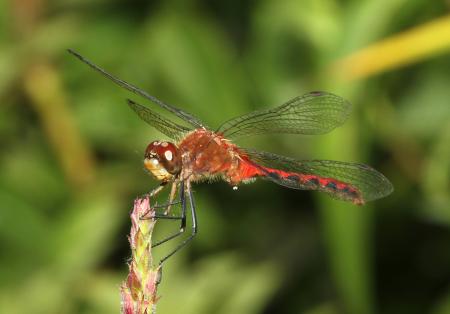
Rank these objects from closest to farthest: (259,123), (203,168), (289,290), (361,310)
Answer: (203,168), (259,123), (361,310), (289,290)

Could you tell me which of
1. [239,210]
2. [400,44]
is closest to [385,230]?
[239,210]

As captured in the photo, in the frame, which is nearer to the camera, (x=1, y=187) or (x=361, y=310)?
(x=361, y=310)

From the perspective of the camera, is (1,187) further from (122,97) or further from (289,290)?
(289,290)

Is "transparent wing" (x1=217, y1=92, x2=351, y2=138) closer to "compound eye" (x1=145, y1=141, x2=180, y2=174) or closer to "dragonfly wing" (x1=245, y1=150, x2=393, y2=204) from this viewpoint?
"dragonfly wing" (x1=245, y1=150, x2=393, y2=204)

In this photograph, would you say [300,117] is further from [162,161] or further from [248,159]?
[162,161]

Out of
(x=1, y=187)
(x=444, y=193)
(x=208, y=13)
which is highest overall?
(x=208, y=13)
